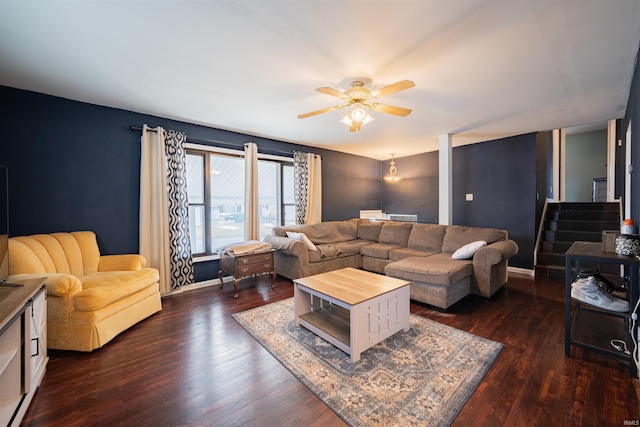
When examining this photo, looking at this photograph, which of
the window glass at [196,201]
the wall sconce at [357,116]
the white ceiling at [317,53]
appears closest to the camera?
the white ceiling at [317,53]

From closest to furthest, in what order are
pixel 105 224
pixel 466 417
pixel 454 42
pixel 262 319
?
pixel 466 417, pixel 454 42, pixel 262 319, pixel 105 224

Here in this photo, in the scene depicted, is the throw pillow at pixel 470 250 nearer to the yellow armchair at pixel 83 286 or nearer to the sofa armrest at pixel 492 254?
the sofa armrest at pixel 492 254

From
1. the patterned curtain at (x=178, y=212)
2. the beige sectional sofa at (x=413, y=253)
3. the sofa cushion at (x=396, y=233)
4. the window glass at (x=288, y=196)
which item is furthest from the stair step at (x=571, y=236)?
the patterned curtain at (x=178, y=212)

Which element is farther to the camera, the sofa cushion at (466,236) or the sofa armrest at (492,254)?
the sofa cushion at (466,236)

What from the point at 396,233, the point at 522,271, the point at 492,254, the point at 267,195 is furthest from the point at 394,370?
the point at 522,271

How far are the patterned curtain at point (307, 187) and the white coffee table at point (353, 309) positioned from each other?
2339 millimetres

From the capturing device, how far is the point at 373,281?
8.52ft

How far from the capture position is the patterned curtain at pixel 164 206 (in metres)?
3.36

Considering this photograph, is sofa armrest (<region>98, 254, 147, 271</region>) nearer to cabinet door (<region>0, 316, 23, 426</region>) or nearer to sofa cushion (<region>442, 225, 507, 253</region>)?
cabinet door (<region>0, 316, 23, 426</region>)

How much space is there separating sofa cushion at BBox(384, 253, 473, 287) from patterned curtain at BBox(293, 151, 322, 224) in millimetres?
2240

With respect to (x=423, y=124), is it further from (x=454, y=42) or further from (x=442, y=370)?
(x=442, y=370)

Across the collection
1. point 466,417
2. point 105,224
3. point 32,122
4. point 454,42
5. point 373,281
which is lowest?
point 466,417

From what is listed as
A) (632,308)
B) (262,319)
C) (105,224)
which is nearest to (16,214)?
(105,224)

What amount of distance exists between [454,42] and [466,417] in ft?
8.18
